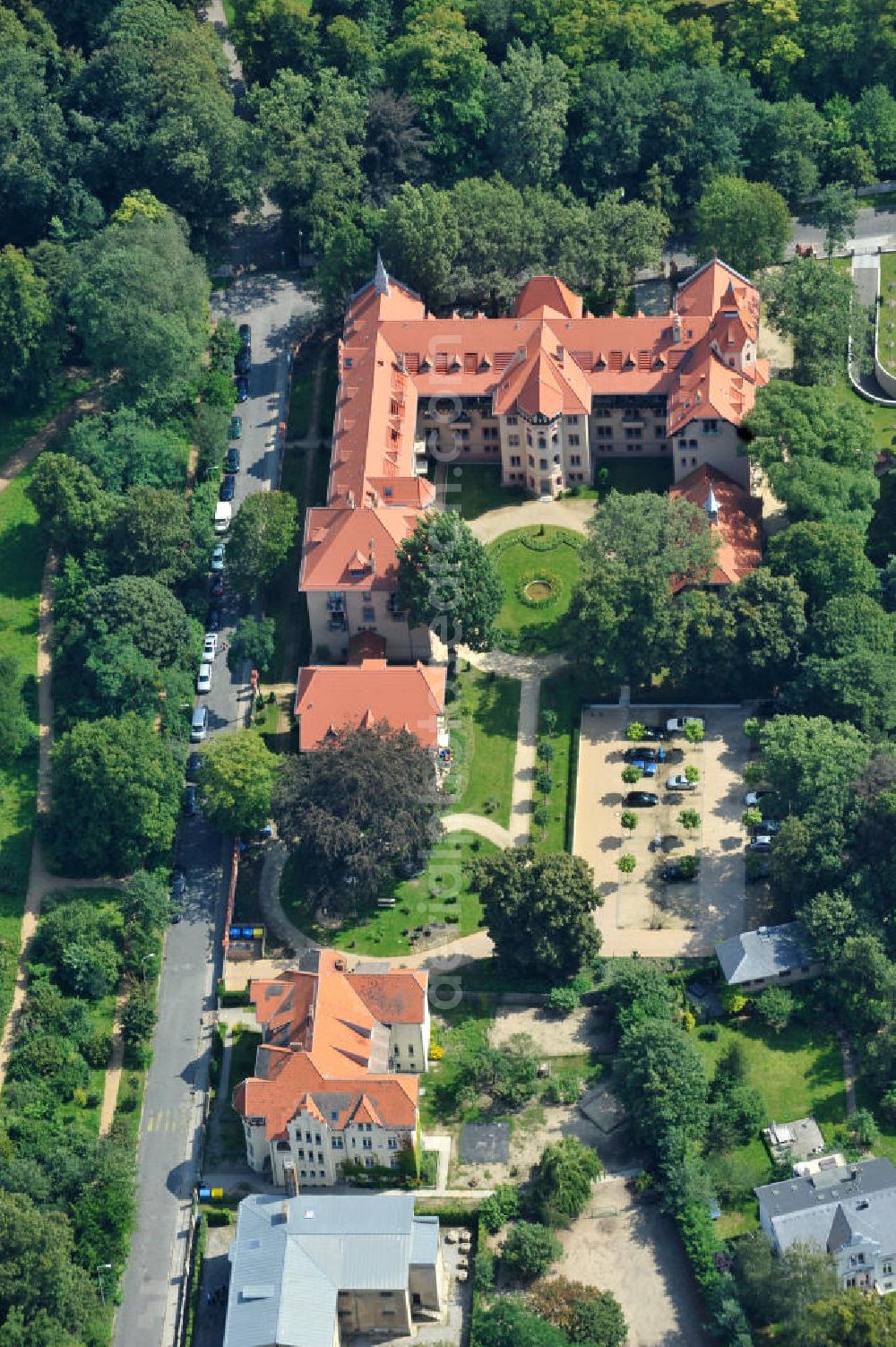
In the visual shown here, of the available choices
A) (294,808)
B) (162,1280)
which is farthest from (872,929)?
(162,1280)

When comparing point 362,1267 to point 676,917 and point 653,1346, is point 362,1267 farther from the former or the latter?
point 676,917

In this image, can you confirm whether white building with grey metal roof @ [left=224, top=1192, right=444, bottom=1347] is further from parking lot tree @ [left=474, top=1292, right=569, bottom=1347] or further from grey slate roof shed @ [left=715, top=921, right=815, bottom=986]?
grey slate roof shed @ [left=715, top=921, right=815, bottom=986]

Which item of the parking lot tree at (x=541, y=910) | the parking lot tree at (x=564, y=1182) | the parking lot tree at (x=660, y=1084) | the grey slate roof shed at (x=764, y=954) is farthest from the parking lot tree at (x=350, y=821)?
the parking lot tree at (x=564, y=1182)

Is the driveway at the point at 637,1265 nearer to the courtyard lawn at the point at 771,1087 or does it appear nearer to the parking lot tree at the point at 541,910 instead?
the courtyard lawn at the point at 771,1087

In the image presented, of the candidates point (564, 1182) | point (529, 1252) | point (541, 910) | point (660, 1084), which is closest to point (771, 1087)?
point (660, 1084)

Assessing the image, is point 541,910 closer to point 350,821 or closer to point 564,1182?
point 350,821

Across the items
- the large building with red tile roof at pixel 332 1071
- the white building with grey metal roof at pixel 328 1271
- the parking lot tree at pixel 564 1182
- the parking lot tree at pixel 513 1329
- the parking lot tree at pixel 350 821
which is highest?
the parking lot tree at pixel 350 821
